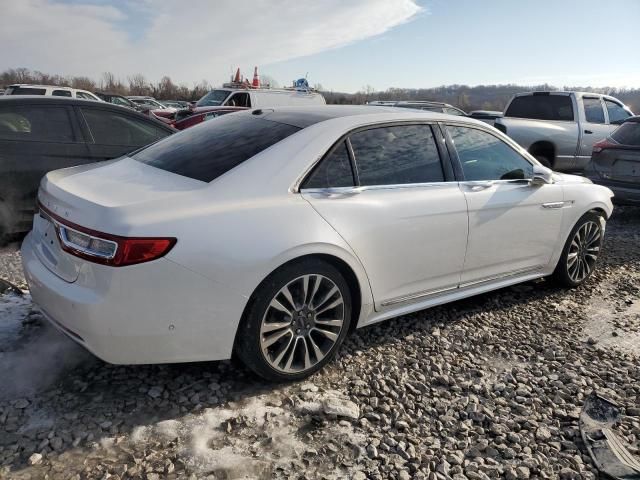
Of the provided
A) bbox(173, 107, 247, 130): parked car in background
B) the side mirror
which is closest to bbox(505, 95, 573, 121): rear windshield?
bbox(173, 107, 247, 130): parked car in background

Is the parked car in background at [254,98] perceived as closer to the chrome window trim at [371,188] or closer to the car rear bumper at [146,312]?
the chrome window trim at [371,188]

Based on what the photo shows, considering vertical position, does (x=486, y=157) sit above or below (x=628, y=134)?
above

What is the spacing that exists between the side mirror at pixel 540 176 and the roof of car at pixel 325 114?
2.64ft

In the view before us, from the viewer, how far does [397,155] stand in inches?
140

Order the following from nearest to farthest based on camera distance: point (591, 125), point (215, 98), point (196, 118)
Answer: point (591, 125), point (196, 118), point (215, 98)

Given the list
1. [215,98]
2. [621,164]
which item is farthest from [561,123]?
[215,98]

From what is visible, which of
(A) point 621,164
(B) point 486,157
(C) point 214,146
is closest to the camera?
(C) point 214,146

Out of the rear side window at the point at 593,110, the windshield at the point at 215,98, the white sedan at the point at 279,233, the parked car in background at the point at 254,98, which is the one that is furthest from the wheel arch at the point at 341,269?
the windshield at the point at 215,98

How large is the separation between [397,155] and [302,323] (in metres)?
1.29

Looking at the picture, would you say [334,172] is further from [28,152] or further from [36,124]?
[36,124]

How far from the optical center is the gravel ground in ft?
8.09

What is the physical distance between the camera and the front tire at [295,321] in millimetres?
2852

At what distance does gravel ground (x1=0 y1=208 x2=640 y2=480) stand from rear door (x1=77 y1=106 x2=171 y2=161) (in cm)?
216

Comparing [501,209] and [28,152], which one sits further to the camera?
[28,152]
